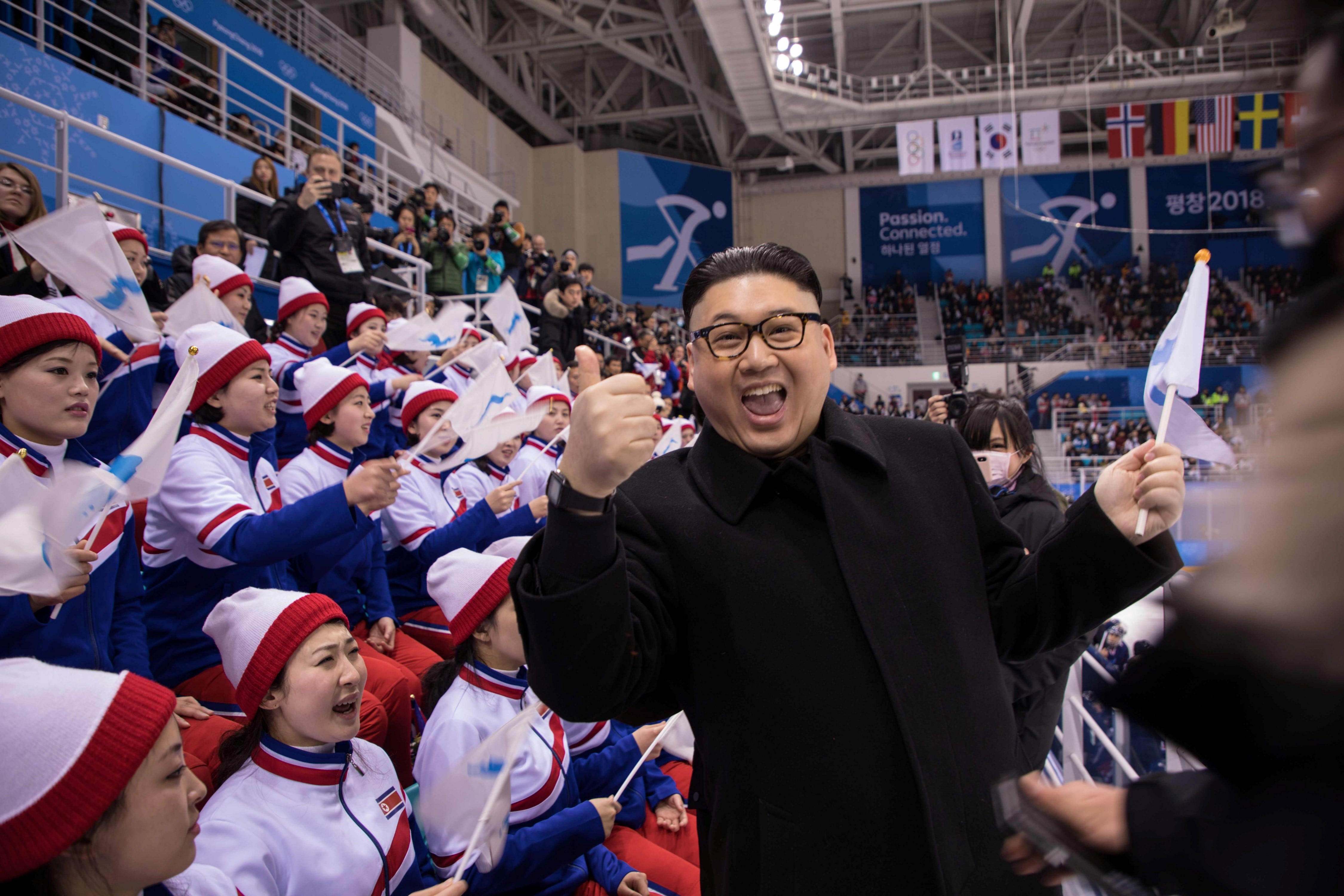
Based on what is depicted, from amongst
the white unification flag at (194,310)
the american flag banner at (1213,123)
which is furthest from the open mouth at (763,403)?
the american flag banner at (1213,123)

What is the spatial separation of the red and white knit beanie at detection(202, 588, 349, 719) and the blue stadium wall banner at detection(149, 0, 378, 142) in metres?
6.97

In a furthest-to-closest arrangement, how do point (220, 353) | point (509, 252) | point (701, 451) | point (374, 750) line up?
1. point (509, 252)
2. point (220, 353)
3. point (374, 750)
4. point (701, 451)

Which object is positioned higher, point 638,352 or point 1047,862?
point 638,352

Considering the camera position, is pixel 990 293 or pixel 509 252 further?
pixel 990 293

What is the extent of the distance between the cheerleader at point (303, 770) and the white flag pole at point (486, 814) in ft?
1.29

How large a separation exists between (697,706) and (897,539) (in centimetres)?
35

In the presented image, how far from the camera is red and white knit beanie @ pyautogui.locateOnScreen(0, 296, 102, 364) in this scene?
2039 mm

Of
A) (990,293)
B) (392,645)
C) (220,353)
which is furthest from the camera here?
(990,293)

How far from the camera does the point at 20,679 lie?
1168 millimetres

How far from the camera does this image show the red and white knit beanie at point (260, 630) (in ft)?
5.88

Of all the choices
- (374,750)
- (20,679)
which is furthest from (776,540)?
(374,750)

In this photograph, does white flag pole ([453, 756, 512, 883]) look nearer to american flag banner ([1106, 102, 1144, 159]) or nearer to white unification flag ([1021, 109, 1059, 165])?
white unification flag ([1021, 109, 1059, 165])

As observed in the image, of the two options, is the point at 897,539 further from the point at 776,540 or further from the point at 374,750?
the point at 374,750

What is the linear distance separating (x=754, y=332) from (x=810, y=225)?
22865 mm
